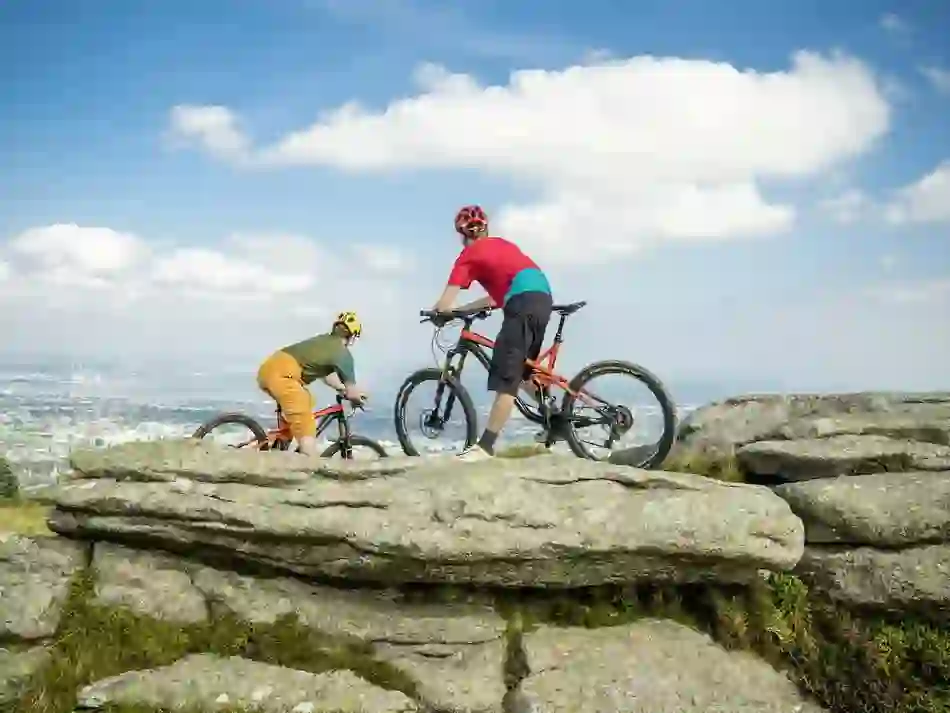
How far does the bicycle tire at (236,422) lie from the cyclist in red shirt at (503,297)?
316 centimetres

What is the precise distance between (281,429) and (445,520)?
372 cm

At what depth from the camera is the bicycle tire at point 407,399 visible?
11.1 m

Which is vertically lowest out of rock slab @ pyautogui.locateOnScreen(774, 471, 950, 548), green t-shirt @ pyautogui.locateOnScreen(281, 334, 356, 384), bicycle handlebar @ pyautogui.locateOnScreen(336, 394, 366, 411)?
rock slab @ pyautogui.locateOnScreen(774, 471, 950, 548)

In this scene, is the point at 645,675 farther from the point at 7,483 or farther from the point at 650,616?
the point at 7,483

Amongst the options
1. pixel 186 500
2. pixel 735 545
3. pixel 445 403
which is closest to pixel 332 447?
pixel 445 403

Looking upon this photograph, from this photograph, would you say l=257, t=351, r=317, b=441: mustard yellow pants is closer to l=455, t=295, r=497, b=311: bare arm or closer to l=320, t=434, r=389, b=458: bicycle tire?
l=320, t=434, r=389, b=458: bicycle tire

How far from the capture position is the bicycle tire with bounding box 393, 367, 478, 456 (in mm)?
11141

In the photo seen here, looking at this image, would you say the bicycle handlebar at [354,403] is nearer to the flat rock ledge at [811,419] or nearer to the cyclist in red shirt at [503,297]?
the cyclist in red shirt at [503,297]

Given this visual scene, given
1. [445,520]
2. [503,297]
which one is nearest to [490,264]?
[503,297]

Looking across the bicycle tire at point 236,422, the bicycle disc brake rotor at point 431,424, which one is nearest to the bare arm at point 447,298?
the bicycle disc brake rotor at point 431,424

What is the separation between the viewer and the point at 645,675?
934 cm

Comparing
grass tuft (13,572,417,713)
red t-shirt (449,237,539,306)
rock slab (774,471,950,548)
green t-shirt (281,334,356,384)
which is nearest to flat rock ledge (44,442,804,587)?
rock slab (774,471,950,548)

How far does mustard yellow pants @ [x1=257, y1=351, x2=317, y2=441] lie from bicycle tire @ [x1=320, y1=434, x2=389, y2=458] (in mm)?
838

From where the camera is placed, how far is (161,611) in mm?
9422
